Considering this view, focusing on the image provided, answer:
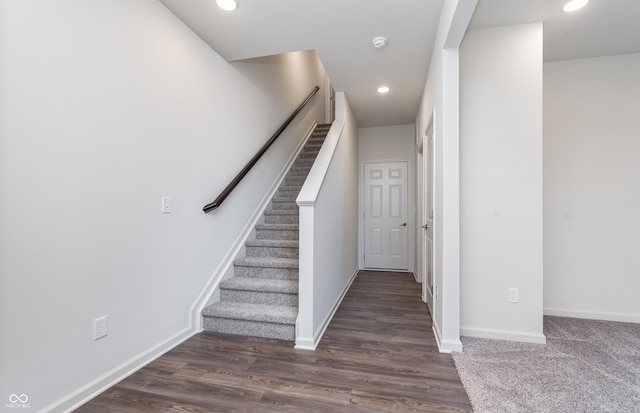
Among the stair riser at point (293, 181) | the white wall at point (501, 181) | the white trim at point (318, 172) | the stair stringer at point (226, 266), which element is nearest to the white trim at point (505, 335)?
the white wall at point (501, 181)

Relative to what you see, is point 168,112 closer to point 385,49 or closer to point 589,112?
point 385,49

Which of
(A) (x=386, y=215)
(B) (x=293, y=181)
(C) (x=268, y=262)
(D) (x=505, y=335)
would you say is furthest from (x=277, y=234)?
(A) (x=386, y=215)

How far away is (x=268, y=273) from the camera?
280cm

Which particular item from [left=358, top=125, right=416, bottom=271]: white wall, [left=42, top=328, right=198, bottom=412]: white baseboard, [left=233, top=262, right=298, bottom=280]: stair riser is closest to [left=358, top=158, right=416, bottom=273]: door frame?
[left=358, top=125, right=416, bottom=271]: white wall

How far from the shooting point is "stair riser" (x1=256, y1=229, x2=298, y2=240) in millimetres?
3176

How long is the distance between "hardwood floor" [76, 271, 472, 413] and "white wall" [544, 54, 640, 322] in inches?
62.3

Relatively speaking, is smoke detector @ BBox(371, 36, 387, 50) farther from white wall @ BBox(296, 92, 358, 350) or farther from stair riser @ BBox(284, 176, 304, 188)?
stair riser @ BBox(284, 176, 304, 188)

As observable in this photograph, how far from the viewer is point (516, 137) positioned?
2330 mm

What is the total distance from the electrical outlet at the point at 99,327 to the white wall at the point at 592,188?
367 centimetres

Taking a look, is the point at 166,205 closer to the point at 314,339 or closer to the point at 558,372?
the point at 314,339

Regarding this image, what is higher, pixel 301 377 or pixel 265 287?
pixel 265 287

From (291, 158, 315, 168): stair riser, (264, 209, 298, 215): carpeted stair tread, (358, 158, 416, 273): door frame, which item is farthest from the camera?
(358, 158, 416, 273): door frame

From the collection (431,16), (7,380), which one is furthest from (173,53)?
(7,380)

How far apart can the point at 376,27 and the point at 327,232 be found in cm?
174
